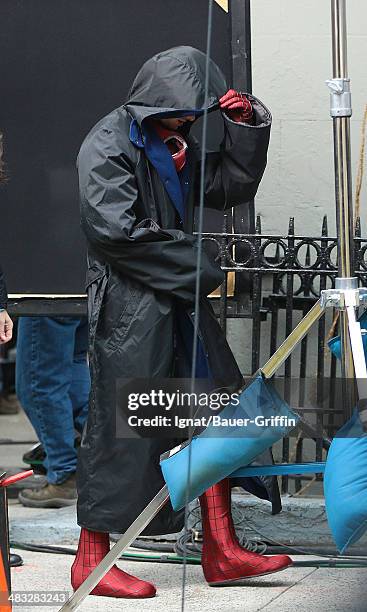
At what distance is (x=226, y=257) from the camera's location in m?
5.62

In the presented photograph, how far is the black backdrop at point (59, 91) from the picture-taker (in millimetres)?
5809

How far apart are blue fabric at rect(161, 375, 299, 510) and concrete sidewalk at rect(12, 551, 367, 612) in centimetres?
74

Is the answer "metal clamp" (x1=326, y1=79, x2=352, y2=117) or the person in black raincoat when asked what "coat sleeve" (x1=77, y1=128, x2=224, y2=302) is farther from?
"metal clamp" (x1=326, y1=79, x2=352, y2=117)

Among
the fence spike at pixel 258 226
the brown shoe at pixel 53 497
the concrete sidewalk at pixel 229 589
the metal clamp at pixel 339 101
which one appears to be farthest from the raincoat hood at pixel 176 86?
the brown shoe at pixel 53 497

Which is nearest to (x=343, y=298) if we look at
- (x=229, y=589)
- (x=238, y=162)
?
(x=238, y=162)

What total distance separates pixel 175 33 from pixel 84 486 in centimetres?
225

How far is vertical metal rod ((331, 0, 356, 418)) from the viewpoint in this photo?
3871 millimetres

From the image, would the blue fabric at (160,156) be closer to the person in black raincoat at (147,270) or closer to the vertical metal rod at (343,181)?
the person in black raincoat at (147,270)

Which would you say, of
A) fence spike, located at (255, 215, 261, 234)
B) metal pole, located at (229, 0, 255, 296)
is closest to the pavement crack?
metal pole, located at (229, 0, 255, 296)

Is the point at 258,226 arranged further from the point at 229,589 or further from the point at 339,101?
the point at 339,101

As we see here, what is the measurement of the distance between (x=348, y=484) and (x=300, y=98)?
2.72 meters

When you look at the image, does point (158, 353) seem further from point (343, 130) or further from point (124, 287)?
point (343, 130)

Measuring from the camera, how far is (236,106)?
451 centimetres

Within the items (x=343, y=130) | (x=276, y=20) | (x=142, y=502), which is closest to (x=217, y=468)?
(x=142, y=502)
